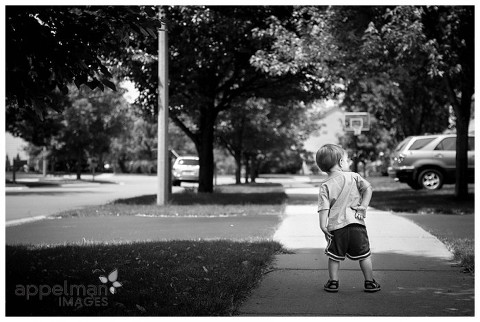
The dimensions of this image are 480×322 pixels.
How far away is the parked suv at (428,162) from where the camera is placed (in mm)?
19109

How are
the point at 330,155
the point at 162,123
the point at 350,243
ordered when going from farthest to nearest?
the point at 162,123
the point at 350,243
the point at 330,155

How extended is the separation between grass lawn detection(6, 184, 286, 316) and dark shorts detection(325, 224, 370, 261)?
2.52 ft

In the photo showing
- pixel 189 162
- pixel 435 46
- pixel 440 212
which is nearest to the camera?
pixel 440 212

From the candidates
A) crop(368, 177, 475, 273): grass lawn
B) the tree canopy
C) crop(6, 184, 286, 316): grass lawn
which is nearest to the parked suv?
crop(368, 177, 475, 273): grass lawn

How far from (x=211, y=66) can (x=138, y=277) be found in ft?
48.0

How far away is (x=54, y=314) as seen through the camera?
3918mm

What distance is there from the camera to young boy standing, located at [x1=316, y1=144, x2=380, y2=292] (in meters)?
4.89

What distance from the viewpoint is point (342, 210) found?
4.93 m

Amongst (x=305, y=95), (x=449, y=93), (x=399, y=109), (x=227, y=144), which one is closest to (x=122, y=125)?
(x=227, y=144)

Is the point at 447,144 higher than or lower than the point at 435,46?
lower

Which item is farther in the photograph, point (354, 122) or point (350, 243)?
point (354, 122)

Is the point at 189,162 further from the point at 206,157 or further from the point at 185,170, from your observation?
the point at 206,157

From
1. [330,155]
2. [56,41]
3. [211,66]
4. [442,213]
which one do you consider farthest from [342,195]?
[211,66]

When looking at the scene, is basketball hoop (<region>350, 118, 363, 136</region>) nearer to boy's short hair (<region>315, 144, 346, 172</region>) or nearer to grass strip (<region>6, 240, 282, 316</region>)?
grass strip (<region>6, 240, 282, 316</region>)
